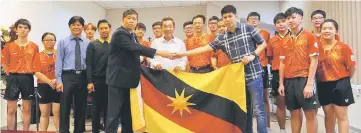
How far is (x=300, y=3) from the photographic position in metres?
5.75

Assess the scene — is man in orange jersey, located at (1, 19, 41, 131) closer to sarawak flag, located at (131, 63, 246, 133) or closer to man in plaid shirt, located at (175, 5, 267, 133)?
sarawak flag, located at (131, 63, 246, 133)

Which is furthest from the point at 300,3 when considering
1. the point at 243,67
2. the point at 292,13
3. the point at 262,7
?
the point at 243,67

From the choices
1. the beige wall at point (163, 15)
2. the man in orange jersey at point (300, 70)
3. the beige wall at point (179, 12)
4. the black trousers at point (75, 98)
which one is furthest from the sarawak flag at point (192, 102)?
the beige wall at point (163, 15)

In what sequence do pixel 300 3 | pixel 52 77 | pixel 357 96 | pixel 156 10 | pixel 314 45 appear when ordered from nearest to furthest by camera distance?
1. pixel 314 45
2. pixel 52 77
3. pixel 357 96
4. pixel 300 3
5. pixel 156 10

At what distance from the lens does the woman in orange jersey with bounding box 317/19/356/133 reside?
255 centimetres

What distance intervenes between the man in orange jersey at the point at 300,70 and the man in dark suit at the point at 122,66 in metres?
1.21

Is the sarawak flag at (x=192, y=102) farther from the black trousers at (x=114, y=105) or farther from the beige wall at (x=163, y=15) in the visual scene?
the beige wall at (x=163, y=15)

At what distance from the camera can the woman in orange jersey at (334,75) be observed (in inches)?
101

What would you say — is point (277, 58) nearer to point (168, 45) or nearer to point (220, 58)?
point (220, 58)

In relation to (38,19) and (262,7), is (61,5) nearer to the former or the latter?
(38,19)

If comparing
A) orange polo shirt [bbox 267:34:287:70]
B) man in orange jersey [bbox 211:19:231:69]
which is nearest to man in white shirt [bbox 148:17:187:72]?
man in orange jersey [bbox 211:19:231:69]

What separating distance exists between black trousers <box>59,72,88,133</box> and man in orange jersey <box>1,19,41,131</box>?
55 cm

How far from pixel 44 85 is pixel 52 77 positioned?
0.65ft

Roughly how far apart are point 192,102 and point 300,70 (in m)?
1.00
